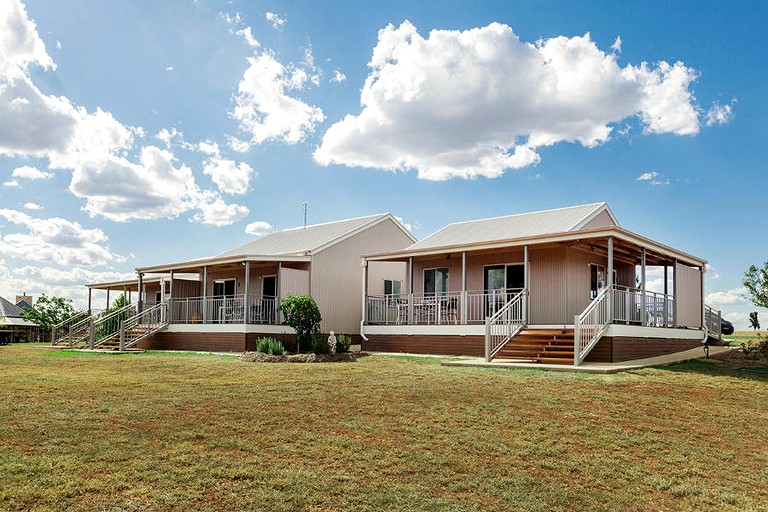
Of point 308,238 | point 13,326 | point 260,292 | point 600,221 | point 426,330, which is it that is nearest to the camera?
point 426,330

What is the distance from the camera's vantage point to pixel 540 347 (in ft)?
56.5

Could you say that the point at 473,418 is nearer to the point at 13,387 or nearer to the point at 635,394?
the point at 635,394

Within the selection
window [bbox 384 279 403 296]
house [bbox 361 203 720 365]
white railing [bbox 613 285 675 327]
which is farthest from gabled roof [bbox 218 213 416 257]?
white railing [bbox 613 285 675 327]

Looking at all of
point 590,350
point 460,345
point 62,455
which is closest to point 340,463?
point 62,455

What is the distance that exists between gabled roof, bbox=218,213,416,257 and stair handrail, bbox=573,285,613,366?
1163cm

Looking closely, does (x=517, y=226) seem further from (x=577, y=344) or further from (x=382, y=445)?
(x=382, y=445)

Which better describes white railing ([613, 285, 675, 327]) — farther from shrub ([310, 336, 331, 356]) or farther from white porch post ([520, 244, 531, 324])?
shrub ([310, 336, 331, 356])

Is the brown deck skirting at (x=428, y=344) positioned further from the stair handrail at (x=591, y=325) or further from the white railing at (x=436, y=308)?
the stair handrail at (x=591, y=325)

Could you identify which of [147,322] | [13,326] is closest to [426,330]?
[147,322]

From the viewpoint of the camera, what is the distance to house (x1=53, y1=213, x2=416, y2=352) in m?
24.2

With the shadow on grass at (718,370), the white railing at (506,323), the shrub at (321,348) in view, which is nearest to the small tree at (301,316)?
the shrub at (321,348)

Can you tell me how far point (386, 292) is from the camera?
28.6 metres

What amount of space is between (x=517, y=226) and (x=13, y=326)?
103 feet

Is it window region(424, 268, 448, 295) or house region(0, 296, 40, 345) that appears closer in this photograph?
window region(424, 268, 448, 295)
